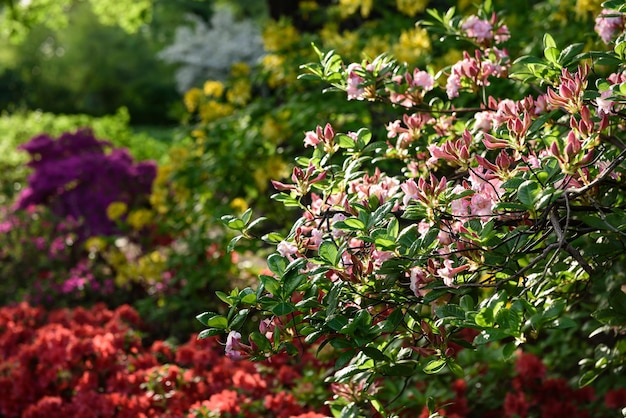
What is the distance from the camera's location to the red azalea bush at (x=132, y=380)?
284cm

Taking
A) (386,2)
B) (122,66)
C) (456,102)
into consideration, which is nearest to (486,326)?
(456,102)

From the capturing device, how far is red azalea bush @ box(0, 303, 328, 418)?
284 cm

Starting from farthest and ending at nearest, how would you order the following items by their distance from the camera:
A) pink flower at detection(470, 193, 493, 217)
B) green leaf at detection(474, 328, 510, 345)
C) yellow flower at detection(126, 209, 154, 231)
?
yellow flower at detection(126, 209, 154, 231)
pink flower at detection(470, 193, 493, 217)
green leaf at detection(474, 328, 510, 345)

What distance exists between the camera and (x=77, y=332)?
3.75 m

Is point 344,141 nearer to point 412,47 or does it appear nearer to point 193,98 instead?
point 412,47

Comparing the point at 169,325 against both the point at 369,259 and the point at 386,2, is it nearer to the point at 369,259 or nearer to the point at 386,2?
the point at 386,2

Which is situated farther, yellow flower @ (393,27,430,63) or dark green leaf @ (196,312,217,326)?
yellow flower @ (393,27,430,63)

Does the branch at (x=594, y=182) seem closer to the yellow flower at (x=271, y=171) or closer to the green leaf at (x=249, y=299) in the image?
the green leaf at (x=249, y=299)

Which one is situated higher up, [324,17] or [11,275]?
[324,17]

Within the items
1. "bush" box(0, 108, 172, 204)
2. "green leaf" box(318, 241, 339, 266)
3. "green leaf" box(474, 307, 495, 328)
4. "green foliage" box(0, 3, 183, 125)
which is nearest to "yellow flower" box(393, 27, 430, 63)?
"green leaf" box(318, 241, 339, 266)

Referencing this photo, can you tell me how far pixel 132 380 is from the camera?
122 inches

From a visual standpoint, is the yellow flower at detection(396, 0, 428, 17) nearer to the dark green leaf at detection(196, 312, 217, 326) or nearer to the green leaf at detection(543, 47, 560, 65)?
the green leaf at detection(543, 47, 560, 65)

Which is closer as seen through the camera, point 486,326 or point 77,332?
point 486,326

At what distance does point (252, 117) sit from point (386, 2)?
4.36ft
